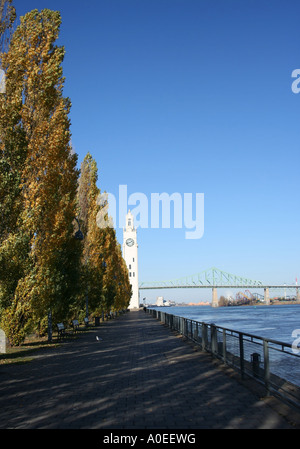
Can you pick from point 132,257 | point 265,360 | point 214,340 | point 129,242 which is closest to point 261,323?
point 214,340

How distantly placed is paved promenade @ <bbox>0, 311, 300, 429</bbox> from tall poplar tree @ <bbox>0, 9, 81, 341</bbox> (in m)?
4.42

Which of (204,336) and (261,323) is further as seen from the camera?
(261,323)

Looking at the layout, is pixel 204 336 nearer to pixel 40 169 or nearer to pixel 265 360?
pixel 265 360

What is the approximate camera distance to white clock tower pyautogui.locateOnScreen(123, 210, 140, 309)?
143750 millimetres

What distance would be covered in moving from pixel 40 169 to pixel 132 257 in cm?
13130

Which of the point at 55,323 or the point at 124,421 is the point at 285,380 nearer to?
the point at 124,421

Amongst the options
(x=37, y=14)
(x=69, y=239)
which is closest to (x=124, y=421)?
(x=69, y=239)

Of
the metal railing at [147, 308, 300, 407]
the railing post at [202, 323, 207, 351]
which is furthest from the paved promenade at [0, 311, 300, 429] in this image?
the railing post at [202, 323, 207, 351]

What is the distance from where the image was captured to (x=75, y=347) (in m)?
18.9

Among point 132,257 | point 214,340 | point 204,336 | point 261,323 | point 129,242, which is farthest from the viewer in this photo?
point 129,242

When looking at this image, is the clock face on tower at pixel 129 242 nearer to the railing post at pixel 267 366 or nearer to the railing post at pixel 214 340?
the railing post at pixel 214 340

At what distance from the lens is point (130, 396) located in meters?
8.46

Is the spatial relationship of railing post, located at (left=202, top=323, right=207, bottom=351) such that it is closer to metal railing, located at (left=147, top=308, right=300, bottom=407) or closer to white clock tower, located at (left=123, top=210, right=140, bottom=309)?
metal railing, located at (left=147, top=308, right=300, bottom=407)
